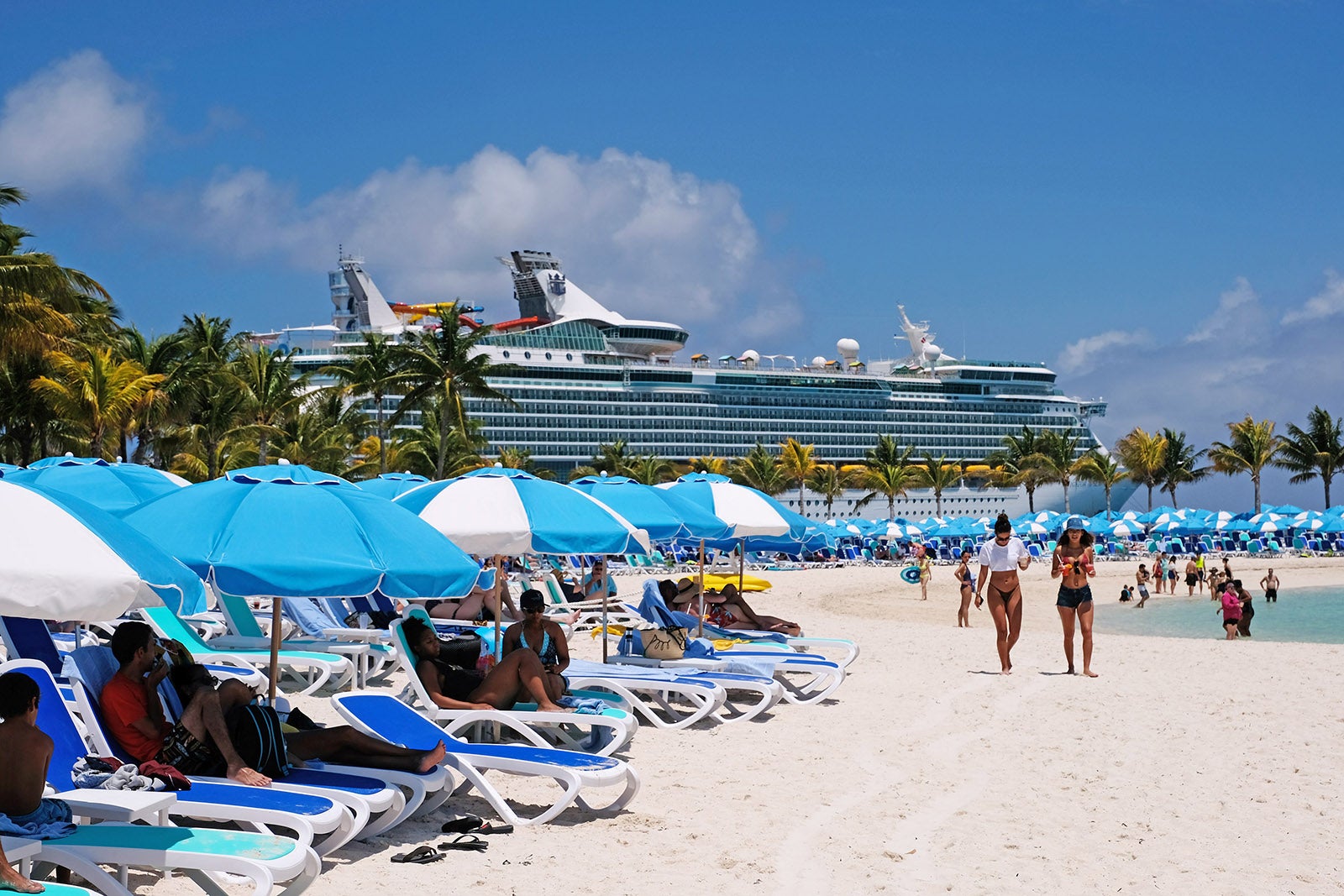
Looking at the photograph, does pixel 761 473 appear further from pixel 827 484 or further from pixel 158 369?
pixel 158 369

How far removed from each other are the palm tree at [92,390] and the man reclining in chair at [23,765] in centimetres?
2062

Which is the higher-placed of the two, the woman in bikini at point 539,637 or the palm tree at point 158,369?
the palm tree at point 158,369

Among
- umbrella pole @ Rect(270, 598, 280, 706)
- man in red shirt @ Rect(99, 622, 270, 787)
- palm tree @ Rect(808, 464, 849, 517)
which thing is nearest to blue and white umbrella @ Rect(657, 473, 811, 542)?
umbrella pole @ Rect(270, 598, 280, 706)

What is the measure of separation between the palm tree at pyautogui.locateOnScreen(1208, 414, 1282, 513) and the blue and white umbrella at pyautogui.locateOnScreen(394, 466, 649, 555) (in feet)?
213

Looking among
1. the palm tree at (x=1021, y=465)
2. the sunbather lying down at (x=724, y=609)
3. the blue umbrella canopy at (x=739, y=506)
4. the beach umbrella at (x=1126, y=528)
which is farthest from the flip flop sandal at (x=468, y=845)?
the palm tree at (x=1021, y=465)

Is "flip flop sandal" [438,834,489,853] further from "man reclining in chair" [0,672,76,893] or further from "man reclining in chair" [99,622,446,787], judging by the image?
"man reclining in chair" [0,672,76,893]

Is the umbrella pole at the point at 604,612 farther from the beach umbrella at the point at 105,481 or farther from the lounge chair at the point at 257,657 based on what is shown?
the beach umbrella at the point at 105,481

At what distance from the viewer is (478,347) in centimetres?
7219

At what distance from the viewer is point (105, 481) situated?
11.1 m

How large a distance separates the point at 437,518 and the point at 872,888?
3.83 m

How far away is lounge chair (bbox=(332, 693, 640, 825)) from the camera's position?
5.80 metres

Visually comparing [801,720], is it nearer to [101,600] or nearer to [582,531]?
[582,531]

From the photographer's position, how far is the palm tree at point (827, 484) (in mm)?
71000

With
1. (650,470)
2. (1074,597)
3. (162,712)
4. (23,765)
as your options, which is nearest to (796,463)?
(650,470)
